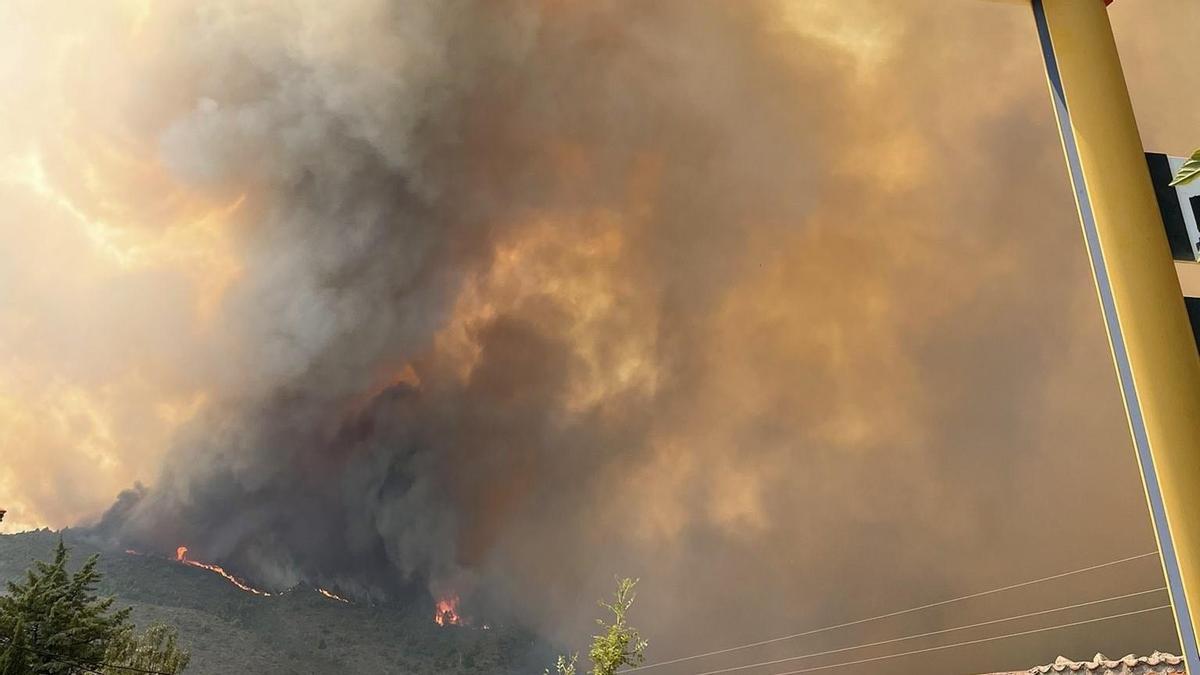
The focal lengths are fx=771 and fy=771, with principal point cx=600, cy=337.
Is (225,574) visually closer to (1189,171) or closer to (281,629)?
(281,629)

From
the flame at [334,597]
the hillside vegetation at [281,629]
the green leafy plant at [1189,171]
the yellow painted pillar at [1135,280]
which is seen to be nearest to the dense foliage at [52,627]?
the yellow painted pillar at [1135,280]

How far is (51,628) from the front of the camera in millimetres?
19438

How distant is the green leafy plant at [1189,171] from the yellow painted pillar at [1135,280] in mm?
71

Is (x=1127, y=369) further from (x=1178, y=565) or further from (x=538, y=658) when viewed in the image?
(x=538, y=658)

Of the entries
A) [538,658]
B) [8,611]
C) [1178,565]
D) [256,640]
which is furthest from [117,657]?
[538,658]

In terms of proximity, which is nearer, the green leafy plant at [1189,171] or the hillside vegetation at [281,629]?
the green leafy plant at [1189,171]

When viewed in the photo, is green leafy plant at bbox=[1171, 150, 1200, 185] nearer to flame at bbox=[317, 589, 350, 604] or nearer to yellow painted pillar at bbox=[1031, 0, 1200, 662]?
yellow painted pillar at bbox=[1031, 0, 1200, 662]

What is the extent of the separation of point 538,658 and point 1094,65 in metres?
62.5

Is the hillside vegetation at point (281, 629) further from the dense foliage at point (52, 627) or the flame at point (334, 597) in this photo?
the dense foliage at point (52, 627)

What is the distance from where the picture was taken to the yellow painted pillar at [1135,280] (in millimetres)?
1305

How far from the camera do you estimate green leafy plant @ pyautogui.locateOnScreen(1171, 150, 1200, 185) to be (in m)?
1.37

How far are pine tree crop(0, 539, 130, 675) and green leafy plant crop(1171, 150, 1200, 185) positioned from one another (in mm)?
23257

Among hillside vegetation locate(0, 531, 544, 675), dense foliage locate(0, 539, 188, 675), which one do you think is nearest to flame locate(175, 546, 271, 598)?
hillside vegetation locate(0, 531, 544, 675)

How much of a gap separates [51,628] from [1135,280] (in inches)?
964
